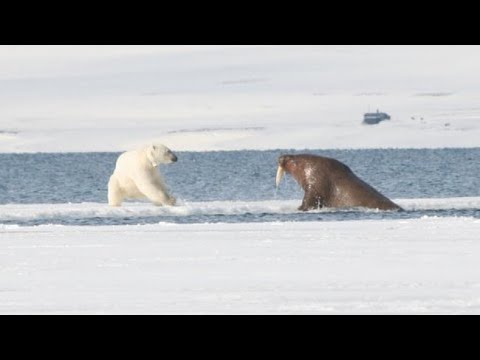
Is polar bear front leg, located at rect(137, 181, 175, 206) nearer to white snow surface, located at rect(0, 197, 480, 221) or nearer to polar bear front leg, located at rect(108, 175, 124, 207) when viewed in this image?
white snow surface, located at rect(0, 197, 480, 221)

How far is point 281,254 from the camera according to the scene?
1694 centimetres

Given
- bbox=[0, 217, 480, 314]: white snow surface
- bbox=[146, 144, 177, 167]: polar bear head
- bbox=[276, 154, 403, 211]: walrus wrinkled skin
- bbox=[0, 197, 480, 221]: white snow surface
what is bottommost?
bbox=[0, 217, 480, 314]: white snow surface

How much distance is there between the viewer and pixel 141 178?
2600cm

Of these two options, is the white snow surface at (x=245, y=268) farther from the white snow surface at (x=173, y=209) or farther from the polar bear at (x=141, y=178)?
the polar bear at (x=141, y=178)

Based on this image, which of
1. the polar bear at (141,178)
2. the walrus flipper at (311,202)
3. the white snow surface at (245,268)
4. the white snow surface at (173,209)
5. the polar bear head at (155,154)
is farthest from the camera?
the polar bear head at (155,154)

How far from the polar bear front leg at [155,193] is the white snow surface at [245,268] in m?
4.65

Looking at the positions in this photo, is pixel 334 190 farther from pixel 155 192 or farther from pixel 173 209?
pixel 155 192

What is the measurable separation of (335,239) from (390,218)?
4.95 m

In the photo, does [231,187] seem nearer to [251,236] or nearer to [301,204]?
[301,204]

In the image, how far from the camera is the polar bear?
1025 inches

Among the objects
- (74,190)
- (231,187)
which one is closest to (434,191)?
(231,187)

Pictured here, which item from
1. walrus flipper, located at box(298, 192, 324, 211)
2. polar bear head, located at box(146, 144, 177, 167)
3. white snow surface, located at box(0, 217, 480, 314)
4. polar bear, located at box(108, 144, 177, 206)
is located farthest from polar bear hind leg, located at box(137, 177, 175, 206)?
white snow surface, located at box(0, 217, 480, 314)

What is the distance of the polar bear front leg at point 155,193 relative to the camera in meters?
26.0

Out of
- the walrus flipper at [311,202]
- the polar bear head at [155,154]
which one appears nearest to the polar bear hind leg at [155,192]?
the polar bear head at [155,154]
